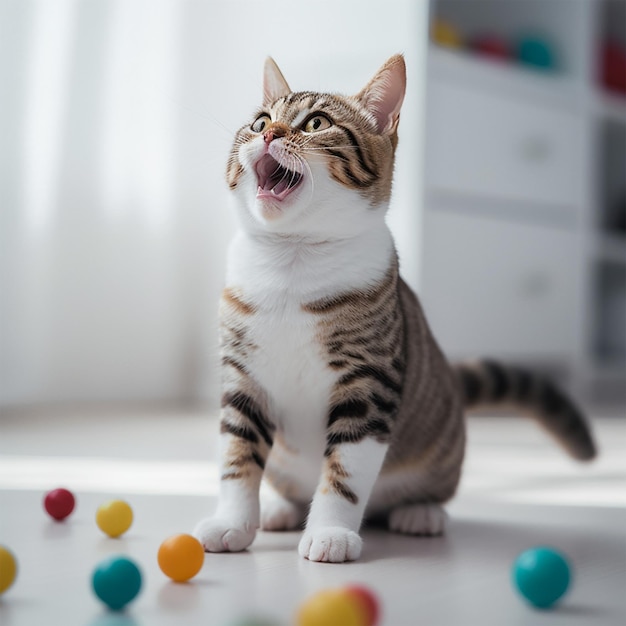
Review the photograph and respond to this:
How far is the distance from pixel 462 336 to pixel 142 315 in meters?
1.24

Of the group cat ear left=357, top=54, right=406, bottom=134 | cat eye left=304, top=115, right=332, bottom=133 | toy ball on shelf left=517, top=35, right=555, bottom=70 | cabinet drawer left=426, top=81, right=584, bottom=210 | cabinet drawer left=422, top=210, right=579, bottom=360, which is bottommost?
cabinet drawer left=422, top=210, right=579, bottom=360

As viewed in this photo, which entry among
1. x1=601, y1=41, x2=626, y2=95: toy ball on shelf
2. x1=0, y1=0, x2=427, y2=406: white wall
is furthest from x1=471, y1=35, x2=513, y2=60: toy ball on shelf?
x1=601, y1=41, x2=626, y2=95: toy ball on shelf

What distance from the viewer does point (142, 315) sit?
3.48 metres

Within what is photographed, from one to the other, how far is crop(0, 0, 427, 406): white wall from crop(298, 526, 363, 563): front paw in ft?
5.67

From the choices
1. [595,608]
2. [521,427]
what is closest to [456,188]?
[521,427]

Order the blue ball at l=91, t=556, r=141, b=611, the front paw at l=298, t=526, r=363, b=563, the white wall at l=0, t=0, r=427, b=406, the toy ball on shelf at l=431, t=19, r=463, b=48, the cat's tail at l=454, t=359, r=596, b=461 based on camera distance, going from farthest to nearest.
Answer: the toy ball on shelf at l=431, t=19, r=463, b=48, the white wall at l=0, t=0, r=427, b=406, the cat's tail at l=454, t=359, r=596, b=461, the front paw at l=298, t=526, r=363, b=563, the blue ball at l=91, t=556, r=141, b=611

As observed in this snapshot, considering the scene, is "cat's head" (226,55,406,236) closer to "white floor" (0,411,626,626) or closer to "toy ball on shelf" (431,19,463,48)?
"white floor" (0,411,626,626)

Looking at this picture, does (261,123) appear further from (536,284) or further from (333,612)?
(536,284)

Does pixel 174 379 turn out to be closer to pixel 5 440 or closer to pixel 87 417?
pixel 87 417

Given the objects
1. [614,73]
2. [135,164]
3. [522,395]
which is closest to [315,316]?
[522,395]

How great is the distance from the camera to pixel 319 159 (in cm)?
120

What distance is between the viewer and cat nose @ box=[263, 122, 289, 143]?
3.89 feet

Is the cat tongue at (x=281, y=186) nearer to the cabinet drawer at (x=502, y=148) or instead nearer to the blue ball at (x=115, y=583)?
the blue ball at (x=115, y=583)

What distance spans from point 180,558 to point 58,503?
44 centimetres
